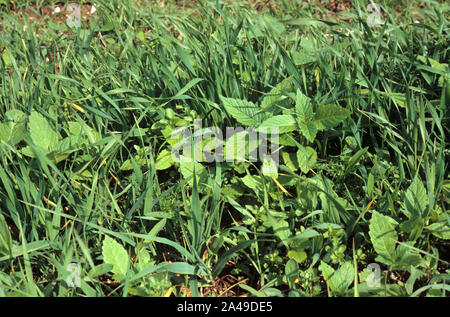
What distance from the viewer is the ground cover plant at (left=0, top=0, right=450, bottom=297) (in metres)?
1.39

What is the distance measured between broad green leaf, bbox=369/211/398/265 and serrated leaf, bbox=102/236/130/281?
2.38 feet

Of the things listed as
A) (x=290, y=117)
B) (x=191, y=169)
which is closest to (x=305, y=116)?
(x=290, y=117)

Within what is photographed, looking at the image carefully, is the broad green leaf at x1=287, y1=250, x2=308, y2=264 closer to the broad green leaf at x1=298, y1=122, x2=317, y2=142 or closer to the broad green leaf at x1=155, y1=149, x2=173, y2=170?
the broad green leaf at x1=298, y1=122, x2=317, y2=142

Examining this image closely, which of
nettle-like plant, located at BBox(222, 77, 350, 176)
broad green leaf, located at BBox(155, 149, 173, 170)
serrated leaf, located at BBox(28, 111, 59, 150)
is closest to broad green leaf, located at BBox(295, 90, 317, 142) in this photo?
nettle-like plant, located at BBox(222, 77, 350, 176)

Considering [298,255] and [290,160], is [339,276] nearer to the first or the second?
[298,255]

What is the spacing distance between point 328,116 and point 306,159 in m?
0.16

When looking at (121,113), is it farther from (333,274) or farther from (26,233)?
(333,274)

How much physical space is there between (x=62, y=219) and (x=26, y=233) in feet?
0.40

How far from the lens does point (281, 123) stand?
1.61 m

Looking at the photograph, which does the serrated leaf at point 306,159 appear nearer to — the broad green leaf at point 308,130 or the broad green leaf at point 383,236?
the broad green leaf at point 308,130

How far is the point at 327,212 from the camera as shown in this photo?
150 cm
